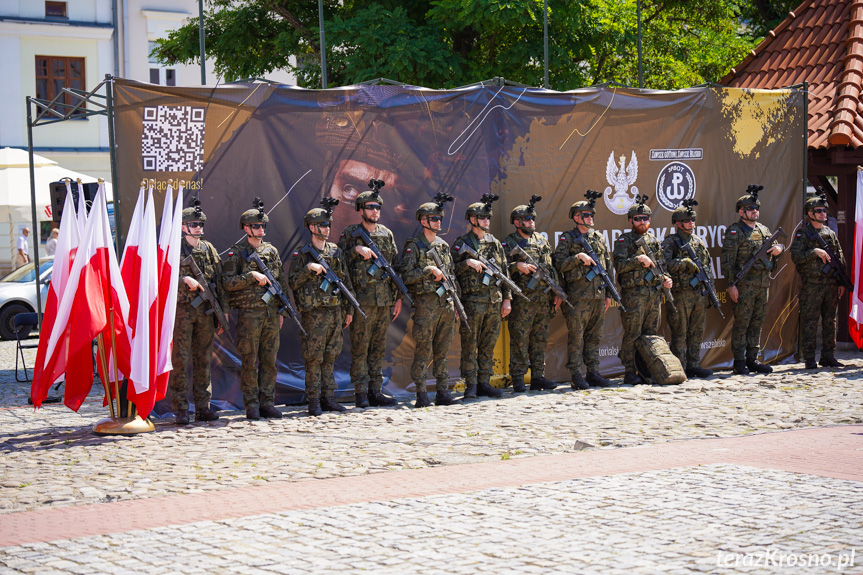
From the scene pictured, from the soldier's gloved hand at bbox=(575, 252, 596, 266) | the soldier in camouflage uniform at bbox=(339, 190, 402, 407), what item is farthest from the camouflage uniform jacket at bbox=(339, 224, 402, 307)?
the soldier's gloved hand at bbox=(575, 252, 596, 266)

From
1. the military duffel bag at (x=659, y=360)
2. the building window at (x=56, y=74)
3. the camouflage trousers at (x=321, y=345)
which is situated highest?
the building window at (x=56, y=74)

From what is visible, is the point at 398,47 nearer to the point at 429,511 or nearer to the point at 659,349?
the point at 659,349

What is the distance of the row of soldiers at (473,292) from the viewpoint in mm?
9859

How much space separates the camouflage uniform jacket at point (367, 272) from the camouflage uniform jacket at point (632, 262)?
9.47ft

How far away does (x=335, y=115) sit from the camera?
10875mm

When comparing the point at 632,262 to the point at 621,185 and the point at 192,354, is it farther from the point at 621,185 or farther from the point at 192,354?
the point at 192,354

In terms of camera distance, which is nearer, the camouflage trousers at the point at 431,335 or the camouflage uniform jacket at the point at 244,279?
the camouflage uniform jacket at the point at 244,279

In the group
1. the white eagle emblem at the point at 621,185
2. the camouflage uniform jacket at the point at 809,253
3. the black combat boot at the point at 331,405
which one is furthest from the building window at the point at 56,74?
the camouflage uniform jacket at the point at 809,253

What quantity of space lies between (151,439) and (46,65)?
25929 mm

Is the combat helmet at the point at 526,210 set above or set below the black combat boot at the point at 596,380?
above

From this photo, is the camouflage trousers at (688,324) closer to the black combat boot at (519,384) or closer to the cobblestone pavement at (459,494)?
the cobblestone pavement at (459,494)

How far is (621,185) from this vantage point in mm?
12492

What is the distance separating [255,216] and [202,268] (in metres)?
0.71

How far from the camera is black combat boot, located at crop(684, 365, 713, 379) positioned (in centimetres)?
1248
